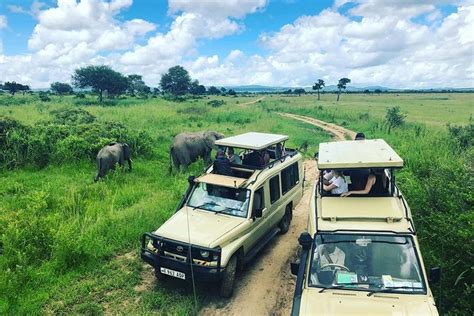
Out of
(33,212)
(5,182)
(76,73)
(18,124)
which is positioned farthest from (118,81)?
(33,212)

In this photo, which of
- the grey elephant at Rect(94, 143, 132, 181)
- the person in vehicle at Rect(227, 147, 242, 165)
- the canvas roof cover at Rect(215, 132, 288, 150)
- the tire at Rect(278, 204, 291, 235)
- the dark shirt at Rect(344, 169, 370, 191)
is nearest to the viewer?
the dark shirt at Rect(344, 169, 370, 191)

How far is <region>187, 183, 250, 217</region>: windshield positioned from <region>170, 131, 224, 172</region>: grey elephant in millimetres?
7400

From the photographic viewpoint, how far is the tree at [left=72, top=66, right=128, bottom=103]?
56.9m

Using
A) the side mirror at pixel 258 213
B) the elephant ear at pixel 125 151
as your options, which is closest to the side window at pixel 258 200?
the side mirror at pixel 258 213

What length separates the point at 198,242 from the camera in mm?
7184

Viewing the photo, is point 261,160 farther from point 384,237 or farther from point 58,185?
point 58,185

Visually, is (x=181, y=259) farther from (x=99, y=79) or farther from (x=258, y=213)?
(x=99, y=79)

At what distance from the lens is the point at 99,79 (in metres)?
57.0

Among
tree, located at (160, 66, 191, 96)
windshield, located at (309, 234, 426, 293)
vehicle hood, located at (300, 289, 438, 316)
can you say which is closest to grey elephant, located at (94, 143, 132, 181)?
windshield, located at (309, 234, 426, 293)

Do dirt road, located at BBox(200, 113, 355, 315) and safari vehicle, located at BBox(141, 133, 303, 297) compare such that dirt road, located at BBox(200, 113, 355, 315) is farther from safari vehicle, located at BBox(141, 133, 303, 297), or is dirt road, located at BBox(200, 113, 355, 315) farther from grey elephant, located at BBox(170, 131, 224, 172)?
grey elephant, located at BBox(170, 131, 224, 172)

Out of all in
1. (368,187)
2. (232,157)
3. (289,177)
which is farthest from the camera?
(232,157)

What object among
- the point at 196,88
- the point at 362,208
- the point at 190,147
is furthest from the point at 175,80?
the point at 362,208

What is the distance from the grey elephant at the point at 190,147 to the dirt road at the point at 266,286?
22.8 feet

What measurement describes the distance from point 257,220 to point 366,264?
314cm
